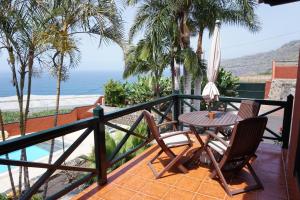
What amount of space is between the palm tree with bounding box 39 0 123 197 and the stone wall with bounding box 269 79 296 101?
54.5ft

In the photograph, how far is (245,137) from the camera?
285 centimetres

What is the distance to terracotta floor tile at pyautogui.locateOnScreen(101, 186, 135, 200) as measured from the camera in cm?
291

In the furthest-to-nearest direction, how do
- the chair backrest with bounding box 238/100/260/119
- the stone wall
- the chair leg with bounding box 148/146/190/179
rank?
1. the stone wall
2. the chair backrest with bounding box 238/100/260/119
3. the chair leg with bounding box 148/146/190/179

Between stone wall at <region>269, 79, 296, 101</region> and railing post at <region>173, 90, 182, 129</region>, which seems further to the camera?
stone wall at <region>269, 79, 296, 101</region>

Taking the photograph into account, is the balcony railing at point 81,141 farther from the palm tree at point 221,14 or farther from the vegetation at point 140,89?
the vegetation at point 140,89

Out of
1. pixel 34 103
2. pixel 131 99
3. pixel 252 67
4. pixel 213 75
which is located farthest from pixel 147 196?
pixel 252 67

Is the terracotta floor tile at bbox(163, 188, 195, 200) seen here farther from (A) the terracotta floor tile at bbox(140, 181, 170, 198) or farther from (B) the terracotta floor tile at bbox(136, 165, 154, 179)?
(B) the terracotta floor tile at bbox(136, 165, 154, 179)

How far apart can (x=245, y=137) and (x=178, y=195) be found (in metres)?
1.14

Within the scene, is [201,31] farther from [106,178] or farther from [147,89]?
[106,178]

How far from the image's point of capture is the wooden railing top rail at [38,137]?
2.02 meters

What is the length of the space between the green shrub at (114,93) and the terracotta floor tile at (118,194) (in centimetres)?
1342

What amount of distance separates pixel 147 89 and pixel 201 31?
5.83 meters

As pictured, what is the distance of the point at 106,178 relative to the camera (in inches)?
130

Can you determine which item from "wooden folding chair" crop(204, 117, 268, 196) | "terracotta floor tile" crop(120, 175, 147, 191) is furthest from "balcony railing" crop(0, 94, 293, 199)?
"wooden folding chair" crop(204, 117, 268, 196)
